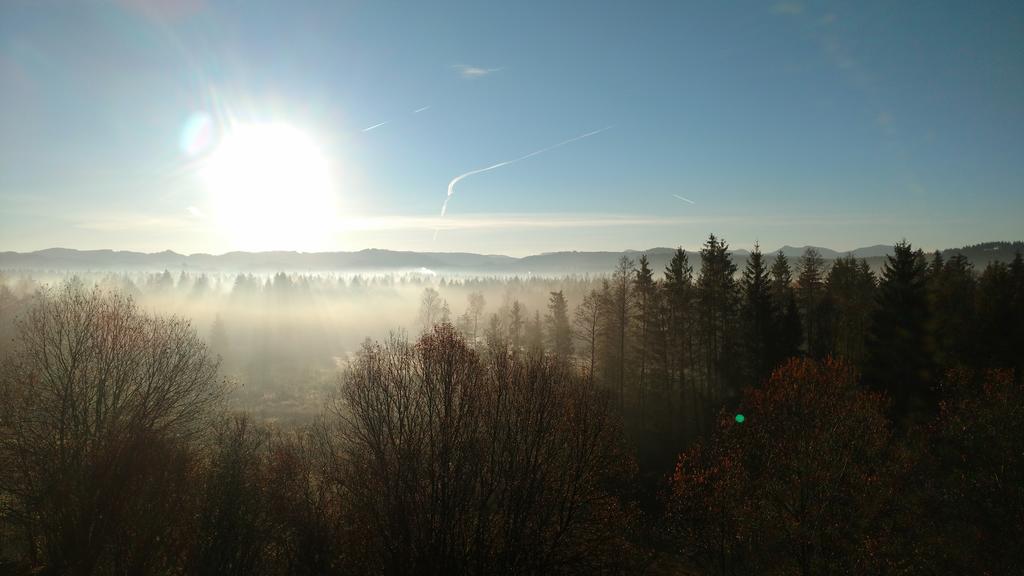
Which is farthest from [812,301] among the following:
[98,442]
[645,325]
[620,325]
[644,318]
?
[98,442]

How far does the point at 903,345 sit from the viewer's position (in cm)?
3203

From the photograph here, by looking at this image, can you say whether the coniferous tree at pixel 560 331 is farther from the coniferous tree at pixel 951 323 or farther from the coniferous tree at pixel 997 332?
the coniferous tree at pixel 997 332

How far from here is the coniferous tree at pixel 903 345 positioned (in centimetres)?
3153

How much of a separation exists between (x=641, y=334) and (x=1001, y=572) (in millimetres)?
31166

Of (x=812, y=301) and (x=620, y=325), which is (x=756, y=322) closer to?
(x=620, y=325)

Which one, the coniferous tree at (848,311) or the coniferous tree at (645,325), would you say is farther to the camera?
the coniferous tree at (848,311)

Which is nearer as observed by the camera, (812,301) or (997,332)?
(997,332)

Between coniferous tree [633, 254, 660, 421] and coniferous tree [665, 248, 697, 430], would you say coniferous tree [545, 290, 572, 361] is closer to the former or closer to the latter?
coniferous tree [633, 254, 660, 421]

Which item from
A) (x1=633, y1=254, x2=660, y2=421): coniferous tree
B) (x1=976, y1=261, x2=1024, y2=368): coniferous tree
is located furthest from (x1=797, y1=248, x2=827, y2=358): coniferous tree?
(x1=633, y1=254, x2=660, y2=421): coniferous tree

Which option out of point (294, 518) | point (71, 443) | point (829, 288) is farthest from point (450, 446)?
point (829, 288)

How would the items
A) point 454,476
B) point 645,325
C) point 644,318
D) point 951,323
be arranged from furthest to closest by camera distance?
point 645,325
point 644,318
point 951,323
point 454,476

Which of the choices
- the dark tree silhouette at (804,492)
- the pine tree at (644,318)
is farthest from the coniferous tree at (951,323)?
the pine tree at (644,318)

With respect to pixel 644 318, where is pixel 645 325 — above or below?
below

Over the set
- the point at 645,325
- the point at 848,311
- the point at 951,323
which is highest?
the point at 951,323
